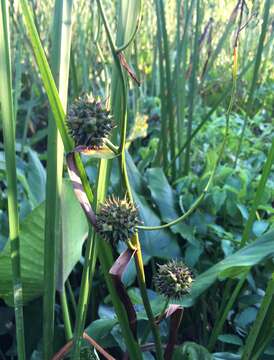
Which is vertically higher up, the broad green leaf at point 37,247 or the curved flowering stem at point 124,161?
the curved flowering stem at point 124,161

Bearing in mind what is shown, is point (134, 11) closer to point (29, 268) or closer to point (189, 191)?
point (29, 268)

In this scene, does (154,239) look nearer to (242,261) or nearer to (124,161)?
(242,261)

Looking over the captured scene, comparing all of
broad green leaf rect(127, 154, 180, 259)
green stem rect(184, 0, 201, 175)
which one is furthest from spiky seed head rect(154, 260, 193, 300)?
green stem rect(184, 0, 201, 175)

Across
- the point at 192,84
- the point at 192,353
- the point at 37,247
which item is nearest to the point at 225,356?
the point at 192,353

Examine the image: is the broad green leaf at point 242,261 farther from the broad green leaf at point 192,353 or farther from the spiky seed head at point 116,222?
the spiky seed head at point 116,222

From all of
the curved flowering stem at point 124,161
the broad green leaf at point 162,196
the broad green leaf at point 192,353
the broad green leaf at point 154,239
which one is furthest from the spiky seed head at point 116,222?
A: the broad green leaf at point 162,196
